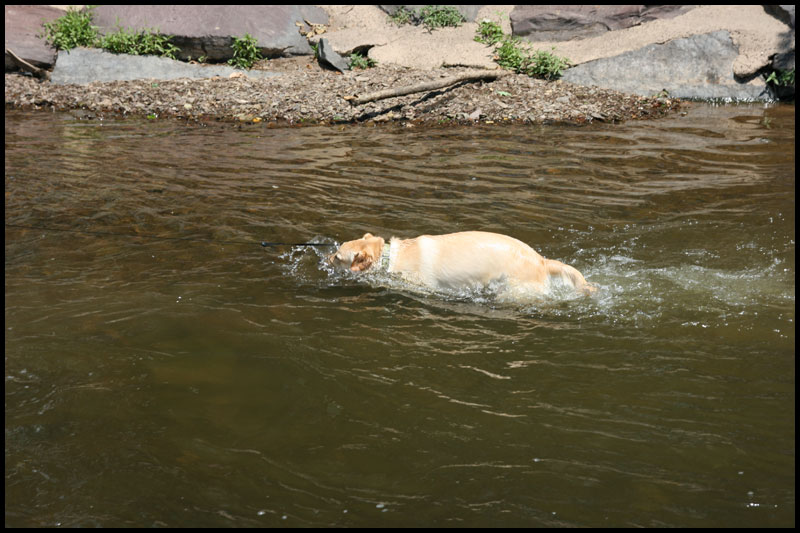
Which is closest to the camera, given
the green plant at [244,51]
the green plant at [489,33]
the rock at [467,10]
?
the green plant at [244,51]

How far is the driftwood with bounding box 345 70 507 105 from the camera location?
41.8 ft

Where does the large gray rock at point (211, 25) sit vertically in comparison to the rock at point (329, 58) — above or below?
above

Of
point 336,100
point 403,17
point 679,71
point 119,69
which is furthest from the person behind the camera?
point 403,17

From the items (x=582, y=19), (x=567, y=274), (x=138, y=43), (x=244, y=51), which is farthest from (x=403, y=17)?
(x=567, y=274)

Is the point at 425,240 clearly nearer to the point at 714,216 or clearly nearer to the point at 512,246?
the point at 512,246

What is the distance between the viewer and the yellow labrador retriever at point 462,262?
5562 millimetres

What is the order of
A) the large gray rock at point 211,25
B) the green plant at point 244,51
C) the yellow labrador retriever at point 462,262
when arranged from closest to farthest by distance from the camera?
the yellow labrador retriever at point 462,262 → the green plant at point 244,51 → the large gray rock at point 211,25

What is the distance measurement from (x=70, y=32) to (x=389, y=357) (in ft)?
47.2

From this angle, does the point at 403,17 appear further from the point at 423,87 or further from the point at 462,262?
the point at 462,262

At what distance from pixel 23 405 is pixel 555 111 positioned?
10.8 metres

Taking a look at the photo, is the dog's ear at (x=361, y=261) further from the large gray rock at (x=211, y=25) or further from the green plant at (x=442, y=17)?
the green plant at (x=442, y=17)

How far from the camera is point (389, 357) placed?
4.70 meters

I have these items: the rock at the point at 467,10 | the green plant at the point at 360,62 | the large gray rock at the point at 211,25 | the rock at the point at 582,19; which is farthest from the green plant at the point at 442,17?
the large gray rock at the point at 211,25

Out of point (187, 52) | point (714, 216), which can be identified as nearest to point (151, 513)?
point (714, 216)
